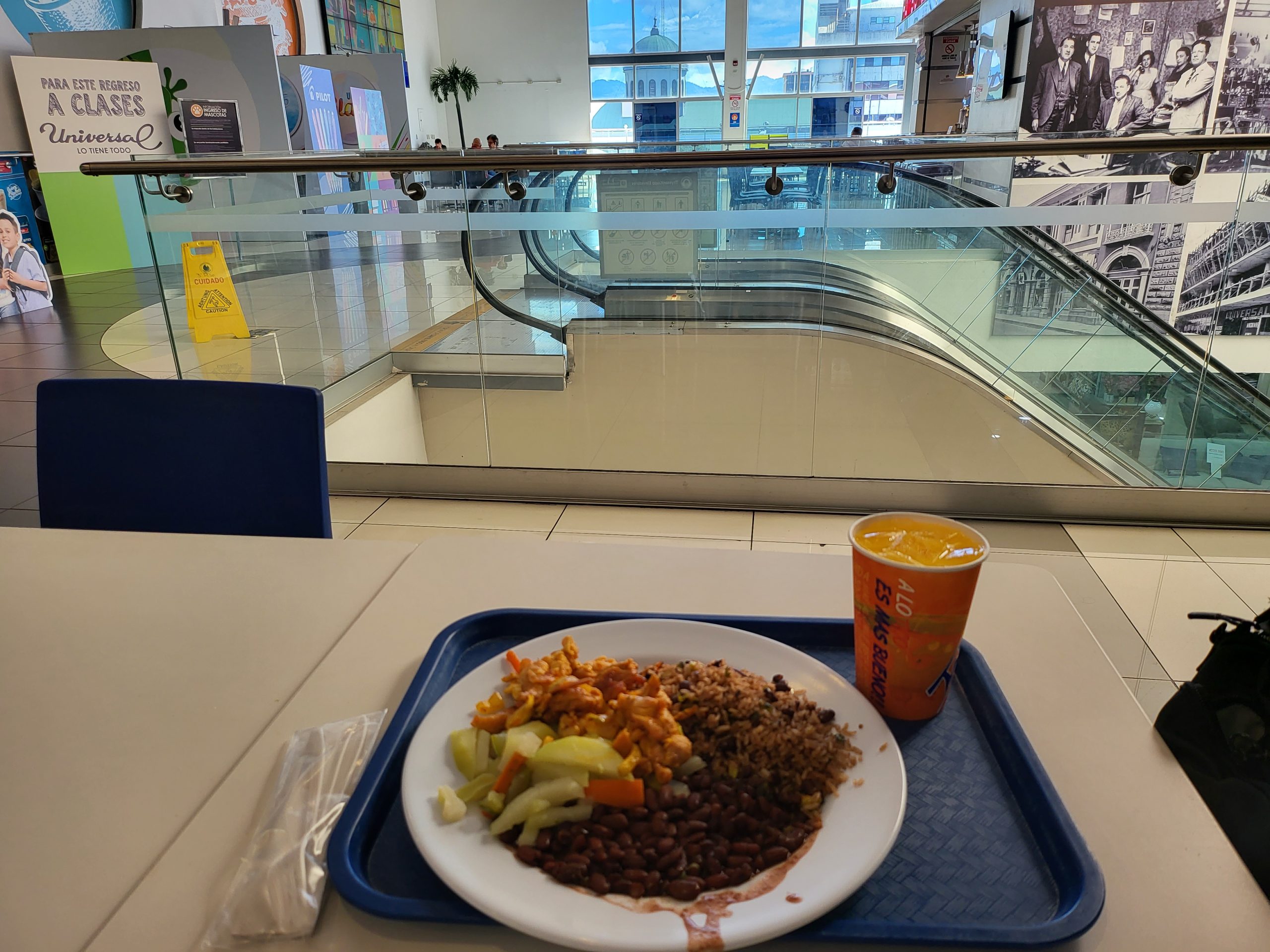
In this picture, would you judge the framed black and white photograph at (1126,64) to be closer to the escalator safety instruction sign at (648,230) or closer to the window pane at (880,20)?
the escalator safety instruction sign at (648,230)

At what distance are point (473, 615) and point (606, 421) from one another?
214 centimetres

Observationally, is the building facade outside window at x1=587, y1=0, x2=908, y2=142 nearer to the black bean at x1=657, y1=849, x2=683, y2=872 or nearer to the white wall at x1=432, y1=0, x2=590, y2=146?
the white wall at x1=432, y1=0, x2=590, y2=146

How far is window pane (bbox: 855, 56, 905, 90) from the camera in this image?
1722 cm

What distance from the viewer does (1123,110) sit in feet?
23.3

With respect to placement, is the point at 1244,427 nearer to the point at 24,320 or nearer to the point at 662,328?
the point at 662,328

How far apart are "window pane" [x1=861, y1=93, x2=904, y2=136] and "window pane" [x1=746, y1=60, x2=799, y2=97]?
1.63m

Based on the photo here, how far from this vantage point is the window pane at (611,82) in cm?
1831

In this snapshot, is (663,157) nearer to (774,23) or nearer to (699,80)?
(774,23)

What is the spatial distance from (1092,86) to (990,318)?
18.5 feet

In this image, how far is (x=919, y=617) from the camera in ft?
2.05

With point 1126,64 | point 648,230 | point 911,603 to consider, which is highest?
point 1126,64

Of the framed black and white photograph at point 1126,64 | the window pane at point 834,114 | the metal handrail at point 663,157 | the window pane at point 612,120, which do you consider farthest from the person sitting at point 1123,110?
the window pane at point 612,120

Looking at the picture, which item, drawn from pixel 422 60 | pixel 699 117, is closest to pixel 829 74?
pixel 699 117

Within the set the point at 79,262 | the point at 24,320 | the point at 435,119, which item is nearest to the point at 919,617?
the point at 24,320
